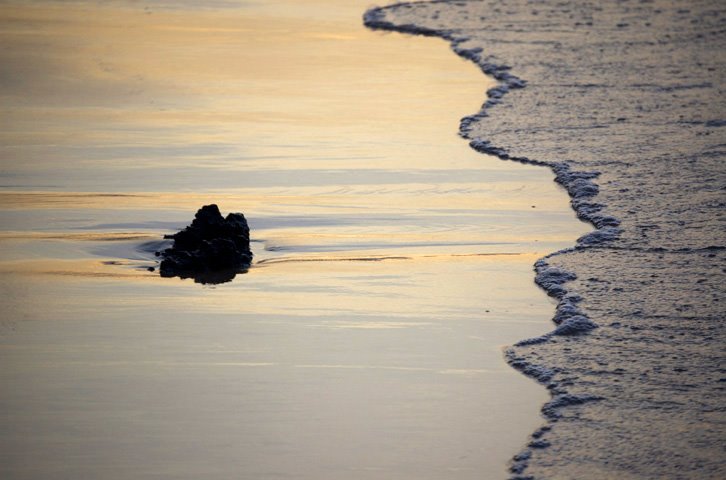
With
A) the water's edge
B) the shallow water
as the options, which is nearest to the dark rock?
the shallow water

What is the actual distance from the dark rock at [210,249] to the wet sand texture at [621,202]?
54.3 inches

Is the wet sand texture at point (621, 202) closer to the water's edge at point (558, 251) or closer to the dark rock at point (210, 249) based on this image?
the water's edge at point (558, 251)

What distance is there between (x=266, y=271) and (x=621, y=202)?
7.02 feet

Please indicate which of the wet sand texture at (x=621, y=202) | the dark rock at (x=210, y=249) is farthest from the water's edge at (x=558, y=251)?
the dark rock at (x=210, y=249)

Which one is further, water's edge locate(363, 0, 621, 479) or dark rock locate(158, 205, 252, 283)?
dark rock locate(158, 205, 252, 283)

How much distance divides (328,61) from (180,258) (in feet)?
15.6

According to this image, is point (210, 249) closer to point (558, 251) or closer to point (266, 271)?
point (266, 271)

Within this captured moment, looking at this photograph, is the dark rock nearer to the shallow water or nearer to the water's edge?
the shallow water

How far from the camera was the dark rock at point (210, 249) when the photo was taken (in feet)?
19.4

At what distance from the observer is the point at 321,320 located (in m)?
5.27

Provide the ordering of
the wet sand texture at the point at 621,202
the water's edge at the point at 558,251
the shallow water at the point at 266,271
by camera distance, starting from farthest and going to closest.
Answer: the water's edge at the point at 558,251 → the wet sand texture at the point at 621,202 → the shallow water at the point at 266,271

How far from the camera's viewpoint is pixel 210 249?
19.4 feet

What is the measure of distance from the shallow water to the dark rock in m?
0.11

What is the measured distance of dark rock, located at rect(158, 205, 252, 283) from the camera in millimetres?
5910
